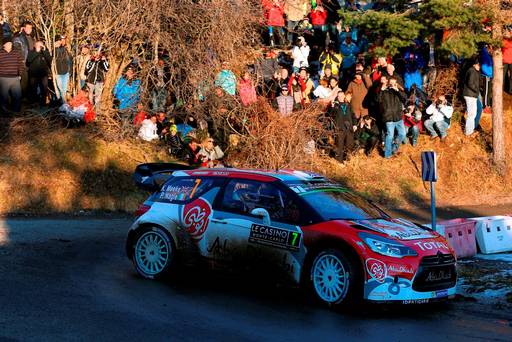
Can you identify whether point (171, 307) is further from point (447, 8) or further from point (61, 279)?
point (447, 8)

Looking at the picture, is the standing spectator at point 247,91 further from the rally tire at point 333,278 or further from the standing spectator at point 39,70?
the rally tire at point 333,278

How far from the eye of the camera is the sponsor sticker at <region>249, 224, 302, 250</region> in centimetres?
1117

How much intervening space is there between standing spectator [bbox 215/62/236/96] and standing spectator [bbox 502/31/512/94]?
6.81 metres

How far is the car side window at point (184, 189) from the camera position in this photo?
40.3 feet

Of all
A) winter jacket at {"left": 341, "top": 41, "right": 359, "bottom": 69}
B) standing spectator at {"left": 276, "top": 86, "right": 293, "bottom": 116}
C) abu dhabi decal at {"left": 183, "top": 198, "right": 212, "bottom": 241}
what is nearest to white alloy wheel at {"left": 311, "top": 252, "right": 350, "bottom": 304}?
abu dhabi decal at {"left": 183, "top": 198, "right": 212, "bottom": 241}

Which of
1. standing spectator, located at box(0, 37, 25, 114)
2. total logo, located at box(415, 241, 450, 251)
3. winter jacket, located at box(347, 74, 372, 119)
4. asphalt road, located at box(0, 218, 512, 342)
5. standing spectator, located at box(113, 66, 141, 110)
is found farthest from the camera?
winter jacket, located at box(347, 74, 372, 119)

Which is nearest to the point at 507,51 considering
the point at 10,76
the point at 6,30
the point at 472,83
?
the point at 472,83

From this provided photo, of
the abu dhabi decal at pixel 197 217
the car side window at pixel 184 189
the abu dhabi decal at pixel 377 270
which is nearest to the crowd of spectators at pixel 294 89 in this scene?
the car side window at pixel 184 189

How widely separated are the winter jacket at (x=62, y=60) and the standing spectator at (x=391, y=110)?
7747 mm

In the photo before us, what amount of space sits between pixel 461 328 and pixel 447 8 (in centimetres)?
1280

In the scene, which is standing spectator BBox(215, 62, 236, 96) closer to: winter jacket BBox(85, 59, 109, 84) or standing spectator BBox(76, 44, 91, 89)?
winter jacket BBox(85, 59, 109, 84)

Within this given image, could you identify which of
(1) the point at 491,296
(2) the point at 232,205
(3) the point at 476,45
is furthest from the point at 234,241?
(3) the point at 476,45

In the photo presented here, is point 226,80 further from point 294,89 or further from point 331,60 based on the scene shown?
point 331,60

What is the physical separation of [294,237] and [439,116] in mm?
13122
